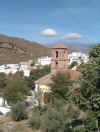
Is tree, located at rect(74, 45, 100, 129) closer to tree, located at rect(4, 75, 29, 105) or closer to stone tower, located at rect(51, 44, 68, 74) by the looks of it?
tree, located at rect(4, 75, 29, 105)

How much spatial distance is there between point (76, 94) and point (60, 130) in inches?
128

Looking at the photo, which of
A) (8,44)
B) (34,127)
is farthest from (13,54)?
(34,127)

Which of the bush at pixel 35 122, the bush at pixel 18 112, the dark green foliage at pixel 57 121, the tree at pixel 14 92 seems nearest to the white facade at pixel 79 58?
the dark green foliage at pixel 57 121

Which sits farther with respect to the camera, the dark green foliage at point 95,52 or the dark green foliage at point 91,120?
the dark green foliage at point 95,52

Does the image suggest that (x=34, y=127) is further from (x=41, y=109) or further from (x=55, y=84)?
(x=55, y=84)

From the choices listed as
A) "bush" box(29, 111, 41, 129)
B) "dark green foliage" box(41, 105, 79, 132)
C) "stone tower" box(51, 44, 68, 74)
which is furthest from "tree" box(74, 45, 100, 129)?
→ "stone tower" box(51, 44, 68, 74)

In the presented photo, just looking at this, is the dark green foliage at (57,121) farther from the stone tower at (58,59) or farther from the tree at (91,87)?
the stone tower at (58,59)

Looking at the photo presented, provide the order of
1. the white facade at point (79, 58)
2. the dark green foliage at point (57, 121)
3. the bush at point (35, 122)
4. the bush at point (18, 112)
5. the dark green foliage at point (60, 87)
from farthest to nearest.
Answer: the dark green foliage at point (60, 87), the bush at point (18, 112), the bush at point (35, 122), the dark green foliage at point (57, 121), the white facade at point (79, 58)

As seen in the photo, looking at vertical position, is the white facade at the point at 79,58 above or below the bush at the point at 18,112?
above

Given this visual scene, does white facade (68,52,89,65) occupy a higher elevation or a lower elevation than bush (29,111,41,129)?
higher

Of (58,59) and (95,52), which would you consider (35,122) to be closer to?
(95,52)

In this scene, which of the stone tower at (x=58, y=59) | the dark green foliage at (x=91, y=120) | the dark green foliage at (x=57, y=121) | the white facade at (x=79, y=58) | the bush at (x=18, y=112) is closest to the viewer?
the dark green foliage at (x=91, y=120)

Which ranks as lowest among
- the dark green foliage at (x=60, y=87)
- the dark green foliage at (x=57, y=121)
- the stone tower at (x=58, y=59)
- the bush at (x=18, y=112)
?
the bush at (x=18, y=112)

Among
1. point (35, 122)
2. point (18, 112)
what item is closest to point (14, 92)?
point (18, 112)
